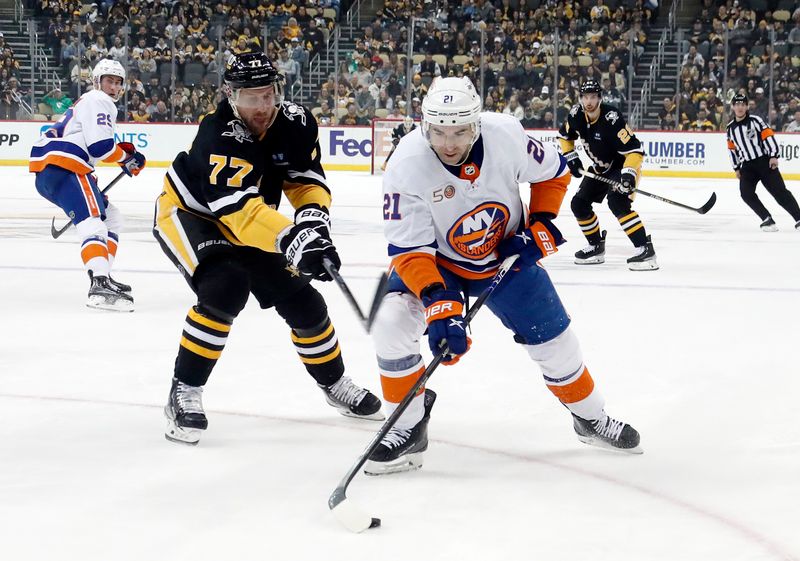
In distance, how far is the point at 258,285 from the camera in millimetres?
2939

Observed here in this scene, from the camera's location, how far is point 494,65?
14.4 metres

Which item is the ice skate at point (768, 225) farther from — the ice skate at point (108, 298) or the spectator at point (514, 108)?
the spectator at point (514, 108)

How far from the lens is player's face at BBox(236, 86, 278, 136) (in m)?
2.77

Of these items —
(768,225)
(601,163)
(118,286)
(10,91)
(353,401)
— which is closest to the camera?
(353,401)

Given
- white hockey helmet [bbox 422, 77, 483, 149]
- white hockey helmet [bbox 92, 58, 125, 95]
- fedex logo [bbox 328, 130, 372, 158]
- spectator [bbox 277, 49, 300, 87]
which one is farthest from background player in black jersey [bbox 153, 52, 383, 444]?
spectator [bbox 277, 49, 300, 87]

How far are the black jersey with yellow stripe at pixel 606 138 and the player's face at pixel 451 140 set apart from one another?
4.29 metres

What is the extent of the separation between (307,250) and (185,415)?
58 cm

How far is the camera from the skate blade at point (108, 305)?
488 cm

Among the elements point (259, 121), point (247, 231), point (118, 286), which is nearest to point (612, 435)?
point (247, 231)

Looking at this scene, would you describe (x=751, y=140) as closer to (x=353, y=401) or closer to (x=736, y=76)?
(x=736, y=76)

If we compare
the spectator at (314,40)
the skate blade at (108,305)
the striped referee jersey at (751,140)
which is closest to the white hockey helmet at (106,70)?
the skate blade at (108,305)

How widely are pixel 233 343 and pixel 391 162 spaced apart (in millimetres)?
1744

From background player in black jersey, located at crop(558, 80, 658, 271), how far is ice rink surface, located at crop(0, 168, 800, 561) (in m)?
1.23

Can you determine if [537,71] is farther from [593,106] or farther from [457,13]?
[593,106]
